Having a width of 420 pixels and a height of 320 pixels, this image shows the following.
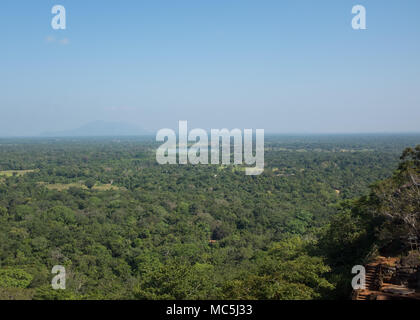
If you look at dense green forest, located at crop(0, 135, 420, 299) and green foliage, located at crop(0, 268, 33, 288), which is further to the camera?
green foliage, located at crop(0, 268, 33, 288)

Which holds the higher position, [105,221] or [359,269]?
[359,269]

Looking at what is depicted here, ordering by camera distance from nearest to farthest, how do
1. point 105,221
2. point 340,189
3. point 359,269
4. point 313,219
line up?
point 359,269
point 105,221
point 313,219
point 340,189

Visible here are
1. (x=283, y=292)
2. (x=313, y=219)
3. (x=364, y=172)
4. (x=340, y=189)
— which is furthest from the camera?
(x=364, y=172)

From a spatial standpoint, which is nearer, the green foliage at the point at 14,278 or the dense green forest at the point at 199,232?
the dense green forest at the point at 199,232

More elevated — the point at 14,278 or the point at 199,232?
the point at 14,278

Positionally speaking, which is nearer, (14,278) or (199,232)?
(14,278)

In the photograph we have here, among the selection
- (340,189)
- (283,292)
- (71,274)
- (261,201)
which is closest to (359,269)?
(283,292)

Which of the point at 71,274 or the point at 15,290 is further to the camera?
the point at 71,274
